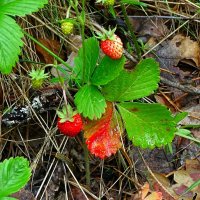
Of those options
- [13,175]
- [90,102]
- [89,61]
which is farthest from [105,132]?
[13,175]

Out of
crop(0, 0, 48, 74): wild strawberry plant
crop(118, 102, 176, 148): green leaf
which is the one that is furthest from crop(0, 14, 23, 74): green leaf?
crop(118, 102, 176, 148): green leaf

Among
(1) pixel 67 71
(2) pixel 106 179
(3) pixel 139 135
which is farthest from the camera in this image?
(2) pixel 106 179

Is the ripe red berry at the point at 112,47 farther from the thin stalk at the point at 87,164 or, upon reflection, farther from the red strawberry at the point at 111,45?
the thin stalk at the point at 87,164

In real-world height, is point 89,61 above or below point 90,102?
above

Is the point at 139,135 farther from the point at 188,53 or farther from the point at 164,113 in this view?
the point at 188,53

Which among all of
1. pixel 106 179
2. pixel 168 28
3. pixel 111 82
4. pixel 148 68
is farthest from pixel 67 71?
pixel 168 28

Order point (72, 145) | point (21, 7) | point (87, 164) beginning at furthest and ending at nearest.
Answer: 1. point (72, 145)
2. point (87, 164)
3. point (21, 7)

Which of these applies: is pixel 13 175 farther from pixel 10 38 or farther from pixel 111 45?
pixel 111 45
